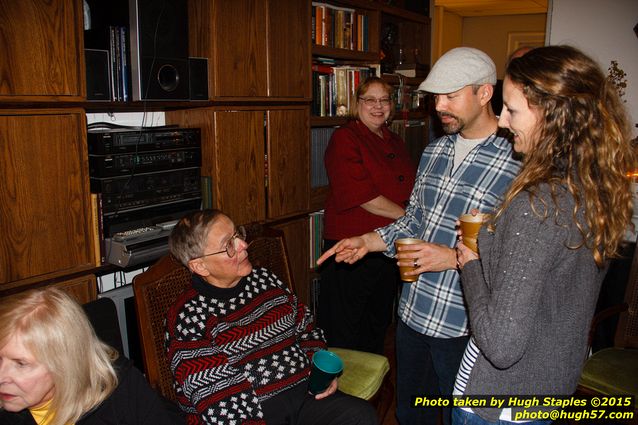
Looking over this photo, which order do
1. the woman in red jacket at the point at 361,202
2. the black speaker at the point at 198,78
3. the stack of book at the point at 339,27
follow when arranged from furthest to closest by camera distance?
the stack of book at the point at 339,27
the woman in red jacket at the point at 361,202
the black speaker at the point at 198,78

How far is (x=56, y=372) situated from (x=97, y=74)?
1090mm

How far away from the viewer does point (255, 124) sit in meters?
2.58

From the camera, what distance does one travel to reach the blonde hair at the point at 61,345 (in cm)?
132

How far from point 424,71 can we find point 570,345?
3179 millimetres

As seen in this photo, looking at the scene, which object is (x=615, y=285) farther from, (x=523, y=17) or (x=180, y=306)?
(x=523, y=17)

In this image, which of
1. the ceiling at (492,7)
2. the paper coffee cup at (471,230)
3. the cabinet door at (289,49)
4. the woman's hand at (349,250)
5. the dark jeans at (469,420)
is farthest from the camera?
the ceiling at (492,7)

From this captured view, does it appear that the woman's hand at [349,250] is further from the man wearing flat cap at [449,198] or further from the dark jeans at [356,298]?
the dark jeans at [356,298]

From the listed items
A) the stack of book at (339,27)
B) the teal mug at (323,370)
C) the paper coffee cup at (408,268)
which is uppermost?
the stack of book at (339,27)

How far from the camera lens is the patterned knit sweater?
5.52 feet

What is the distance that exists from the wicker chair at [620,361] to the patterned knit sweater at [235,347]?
1.13 metres

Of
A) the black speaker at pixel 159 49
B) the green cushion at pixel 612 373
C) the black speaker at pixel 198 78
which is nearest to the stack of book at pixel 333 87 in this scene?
the black speaker at pixel 198 78

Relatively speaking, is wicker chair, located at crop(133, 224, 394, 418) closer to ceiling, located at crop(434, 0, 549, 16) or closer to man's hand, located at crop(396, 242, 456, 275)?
man's hand, located at crop(396, 242, 456, 275)

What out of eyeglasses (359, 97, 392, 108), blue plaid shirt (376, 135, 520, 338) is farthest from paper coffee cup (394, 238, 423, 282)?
eyeglasses (359, 97, 392, 108)

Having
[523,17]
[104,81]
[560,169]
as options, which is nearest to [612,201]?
[560,169]
